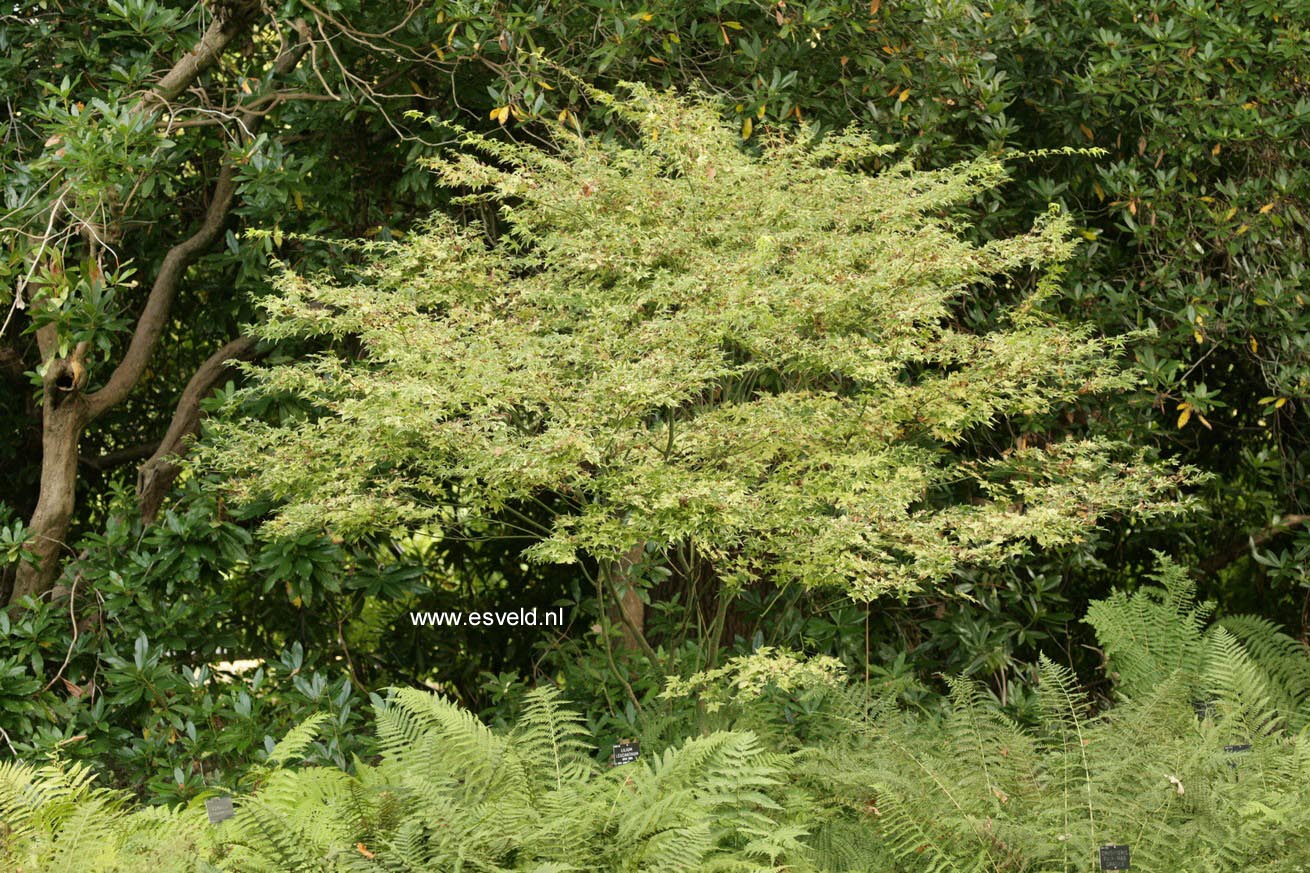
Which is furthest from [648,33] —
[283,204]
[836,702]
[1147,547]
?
[1147,547]

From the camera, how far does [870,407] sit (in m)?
4.49

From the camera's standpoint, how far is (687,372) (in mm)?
3861

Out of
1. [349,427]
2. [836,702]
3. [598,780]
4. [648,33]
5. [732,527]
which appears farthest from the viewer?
[648,33]

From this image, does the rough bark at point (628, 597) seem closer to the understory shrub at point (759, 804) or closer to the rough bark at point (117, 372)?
the understory shrub at point (759, 804)

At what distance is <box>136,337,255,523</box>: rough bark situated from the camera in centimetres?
565

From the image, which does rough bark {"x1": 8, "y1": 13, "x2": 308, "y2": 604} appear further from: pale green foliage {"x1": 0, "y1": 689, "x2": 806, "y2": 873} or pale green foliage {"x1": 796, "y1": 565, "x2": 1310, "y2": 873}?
pale green foliage {"x1": 796, "y1": 565, "x2": 1310, "y2": 873}

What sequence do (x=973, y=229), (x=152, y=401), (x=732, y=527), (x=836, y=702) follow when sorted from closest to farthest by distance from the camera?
(x=732, y=527), (x=836, y=702), (x=973, y=229), (x=152, y=401)

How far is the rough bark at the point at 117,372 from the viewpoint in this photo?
525cm

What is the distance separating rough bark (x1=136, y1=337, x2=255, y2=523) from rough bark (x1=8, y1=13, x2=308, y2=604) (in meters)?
0.25

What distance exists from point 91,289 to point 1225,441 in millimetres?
5699

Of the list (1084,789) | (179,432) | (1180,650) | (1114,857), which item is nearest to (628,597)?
(179,432)

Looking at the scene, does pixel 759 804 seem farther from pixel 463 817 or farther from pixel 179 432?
pixel 179 432

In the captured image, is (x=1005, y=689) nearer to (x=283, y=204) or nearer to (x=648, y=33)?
(x=648, y=33)

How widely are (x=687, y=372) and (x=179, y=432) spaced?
9.68 feet
